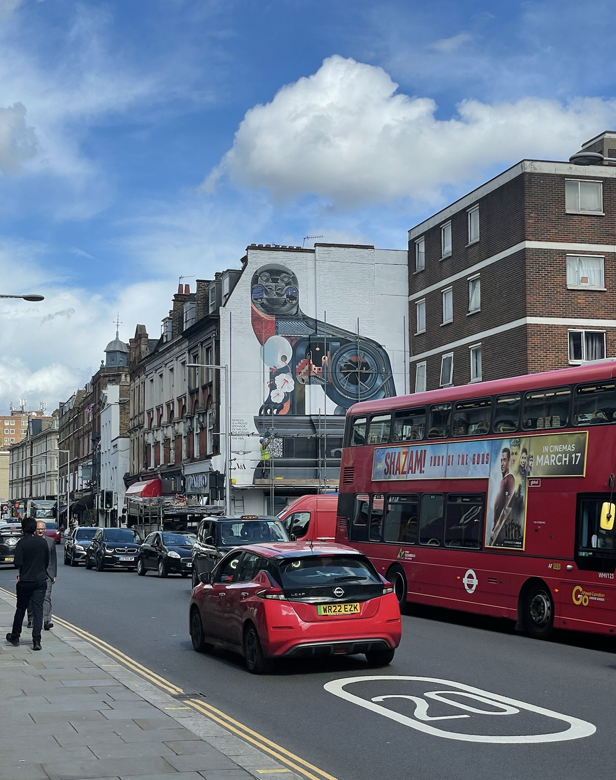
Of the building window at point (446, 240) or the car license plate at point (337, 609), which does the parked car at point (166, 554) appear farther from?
the car license plate at point (337, 609)

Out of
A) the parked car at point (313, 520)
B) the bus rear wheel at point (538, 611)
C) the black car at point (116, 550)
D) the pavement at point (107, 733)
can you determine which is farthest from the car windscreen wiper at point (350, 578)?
the black car at point (116, 550)

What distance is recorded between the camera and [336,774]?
23.8 feet

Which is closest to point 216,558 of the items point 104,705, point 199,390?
point 104,705

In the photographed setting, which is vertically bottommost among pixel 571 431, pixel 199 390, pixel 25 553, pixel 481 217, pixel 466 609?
pixel 466 609

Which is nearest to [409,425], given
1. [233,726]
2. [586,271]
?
[233,726]

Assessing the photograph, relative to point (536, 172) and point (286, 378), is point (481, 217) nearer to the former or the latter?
point (536, 172)

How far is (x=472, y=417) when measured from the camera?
1834 cm

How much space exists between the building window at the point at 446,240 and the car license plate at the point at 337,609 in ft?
119

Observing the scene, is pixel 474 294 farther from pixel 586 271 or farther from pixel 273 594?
pixel 273 594

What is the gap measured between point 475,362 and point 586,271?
5.90m

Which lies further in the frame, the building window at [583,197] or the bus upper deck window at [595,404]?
the building window at [583,197]

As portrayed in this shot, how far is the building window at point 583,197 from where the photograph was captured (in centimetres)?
4128

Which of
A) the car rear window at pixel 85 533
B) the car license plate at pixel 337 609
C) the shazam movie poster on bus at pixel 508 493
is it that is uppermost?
the shazam movie poster on bus at pixel 508 493

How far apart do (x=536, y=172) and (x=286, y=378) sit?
1916cm
